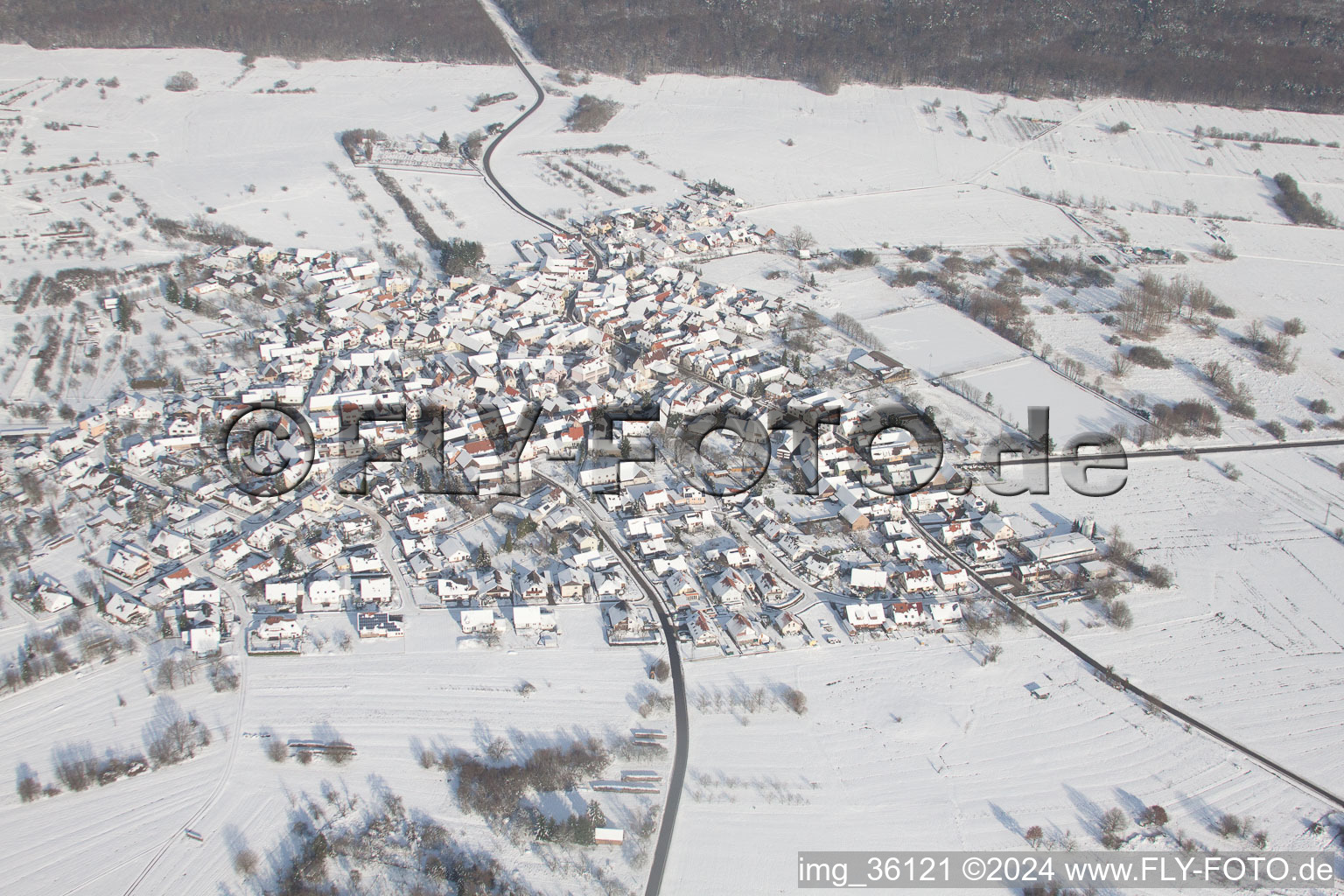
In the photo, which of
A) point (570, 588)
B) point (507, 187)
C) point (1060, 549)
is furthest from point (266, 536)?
point (507, 187)

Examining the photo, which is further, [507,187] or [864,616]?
[507,187]

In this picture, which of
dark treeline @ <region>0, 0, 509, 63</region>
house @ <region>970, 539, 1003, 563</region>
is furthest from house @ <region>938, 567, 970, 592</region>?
dark treeline @ <region>0, 0, 509, 63</region>

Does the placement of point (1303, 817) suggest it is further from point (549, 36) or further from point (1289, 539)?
point (549, 36)

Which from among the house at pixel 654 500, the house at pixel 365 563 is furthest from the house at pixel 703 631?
the house at pixel 365 563

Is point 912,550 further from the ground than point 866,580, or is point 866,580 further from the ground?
point 912,550

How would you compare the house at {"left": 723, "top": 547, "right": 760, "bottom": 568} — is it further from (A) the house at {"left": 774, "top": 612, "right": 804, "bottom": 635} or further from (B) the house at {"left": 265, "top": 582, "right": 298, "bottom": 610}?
(B) the house at {"left": 265, "top": 582, "right": 298, "bottom": 610}

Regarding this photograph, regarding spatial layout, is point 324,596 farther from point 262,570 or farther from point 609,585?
point 609,585

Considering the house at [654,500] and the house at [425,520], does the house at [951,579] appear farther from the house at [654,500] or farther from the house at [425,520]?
the house at [425,520]
